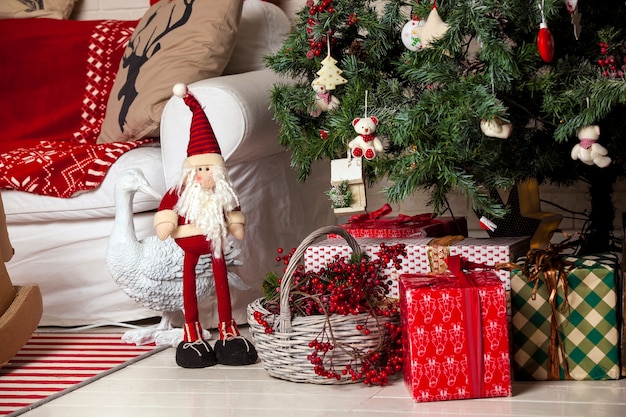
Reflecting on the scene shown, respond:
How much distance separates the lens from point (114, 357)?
6.25 feet

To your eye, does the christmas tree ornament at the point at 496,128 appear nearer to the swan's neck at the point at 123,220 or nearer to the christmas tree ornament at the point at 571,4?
the christmas tree ornament at the point at 571,4

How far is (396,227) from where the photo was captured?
1.89 meters

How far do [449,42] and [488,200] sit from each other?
0.97 ft

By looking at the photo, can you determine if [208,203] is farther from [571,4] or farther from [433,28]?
[571,4]

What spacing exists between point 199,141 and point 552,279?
0.74 metres

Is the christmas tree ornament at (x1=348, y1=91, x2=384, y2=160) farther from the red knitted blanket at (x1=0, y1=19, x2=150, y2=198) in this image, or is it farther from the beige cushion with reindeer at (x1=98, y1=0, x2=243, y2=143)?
the red knitted blanket at (x1=0, y1=19, x2=150, y2=198)

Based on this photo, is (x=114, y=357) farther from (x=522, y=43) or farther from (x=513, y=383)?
(x=522, y=43)

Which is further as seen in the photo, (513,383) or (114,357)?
(114,357)

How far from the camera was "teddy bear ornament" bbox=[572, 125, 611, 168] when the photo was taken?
1554 mm

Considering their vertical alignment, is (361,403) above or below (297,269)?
below

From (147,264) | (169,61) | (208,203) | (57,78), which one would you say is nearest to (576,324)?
(208,203)

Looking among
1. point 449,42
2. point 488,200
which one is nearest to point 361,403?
point 488,200

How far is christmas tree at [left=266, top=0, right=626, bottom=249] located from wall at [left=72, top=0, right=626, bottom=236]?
1.98 ft

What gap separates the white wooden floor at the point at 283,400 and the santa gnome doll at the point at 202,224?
6cm
